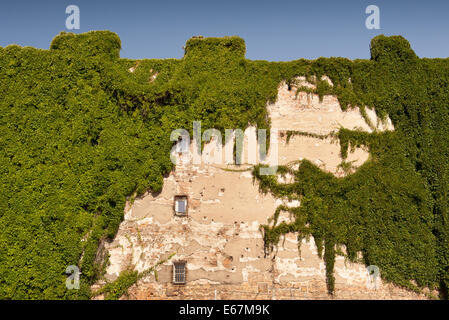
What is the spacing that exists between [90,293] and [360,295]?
8.54 metres

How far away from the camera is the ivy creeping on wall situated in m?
9.98

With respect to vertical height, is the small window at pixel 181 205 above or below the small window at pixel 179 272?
above

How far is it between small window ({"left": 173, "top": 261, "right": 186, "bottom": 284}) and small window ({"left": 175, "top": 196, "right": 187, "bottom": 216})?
1605mm

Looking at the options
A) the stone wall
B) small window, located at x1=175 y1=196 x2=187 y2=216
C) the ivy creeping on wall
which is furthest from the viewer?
small window, located at x1=175 y1=196 x2=187 y2=216

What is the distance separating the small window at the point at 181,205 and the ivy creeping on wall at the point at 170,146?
0.90 meters

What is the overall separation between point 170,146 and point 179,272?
4131mm

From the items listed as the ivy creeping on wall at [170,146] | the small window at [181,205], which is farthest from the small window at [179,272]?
the small window at [181,205]

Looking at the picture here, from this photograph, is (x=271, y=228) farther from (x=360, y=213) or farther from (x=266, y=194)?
(x=360, y=213)

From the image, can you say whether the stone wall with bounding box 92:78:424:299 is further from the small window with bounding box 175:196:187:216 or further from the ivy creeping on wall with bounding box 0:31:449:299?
the ivy creeping on wall with bounding box 0:31:449:299

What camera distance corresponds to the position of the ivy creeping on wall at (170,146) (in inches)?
393

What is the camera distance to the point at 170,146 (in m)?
10.6

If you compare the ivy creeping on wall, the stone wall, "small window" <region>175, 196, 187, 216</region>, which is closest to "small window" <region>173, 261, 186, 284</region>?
the stone wall

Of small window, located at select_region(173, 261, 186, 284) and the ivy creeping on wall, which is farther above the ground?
the ivy creeping on wall

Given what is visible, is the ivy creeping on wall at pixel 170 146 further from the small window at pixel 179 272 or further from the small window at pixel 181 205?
the small window at pixel 179 272
